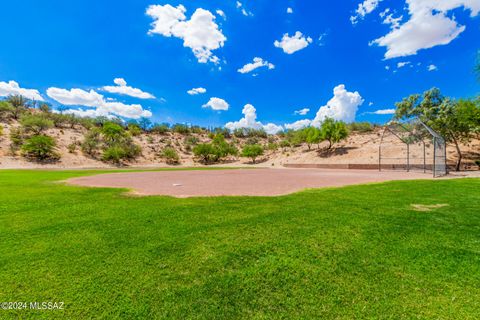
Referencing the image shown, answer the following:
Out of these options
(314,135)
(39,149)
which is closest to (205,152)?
(314,135)

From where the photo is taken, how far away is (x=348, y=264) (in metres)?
3.51

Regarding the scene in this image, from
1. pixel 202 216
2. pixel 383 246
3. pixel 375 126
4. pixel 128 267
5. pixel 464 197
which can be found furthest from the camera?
pixel 375 126

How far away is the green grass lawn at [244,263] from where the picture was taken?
2582 millimetres

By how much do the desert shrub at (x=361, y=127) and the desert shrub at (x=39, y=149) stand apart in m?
72.0

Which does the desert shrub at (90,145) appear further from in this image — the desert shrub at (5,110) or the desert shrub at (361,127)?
the desert shrub at (361,127)

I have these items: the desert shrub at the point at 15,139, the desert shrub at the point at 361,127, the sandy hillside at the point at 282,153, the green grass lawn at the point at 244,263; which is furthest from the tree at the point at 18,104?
the desert shrub at the point at 361,127

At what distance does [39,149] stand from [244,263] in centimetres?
5296

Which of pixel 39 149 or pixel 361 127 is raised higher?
pixel 361 127

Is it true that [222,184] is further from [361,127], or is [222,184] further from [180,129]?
[180,129]

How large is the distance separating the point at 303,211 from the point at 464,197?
7.02 metres

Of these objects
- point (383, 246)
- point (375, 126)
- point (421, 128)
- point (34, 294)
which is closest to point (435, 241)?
point (383, 246)

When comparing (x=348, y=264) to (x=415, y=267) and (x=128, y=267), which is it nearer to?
(x=415, y=267)

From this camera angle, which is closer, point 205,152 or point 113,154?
point 113,154

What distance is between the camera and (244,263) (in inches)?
141
